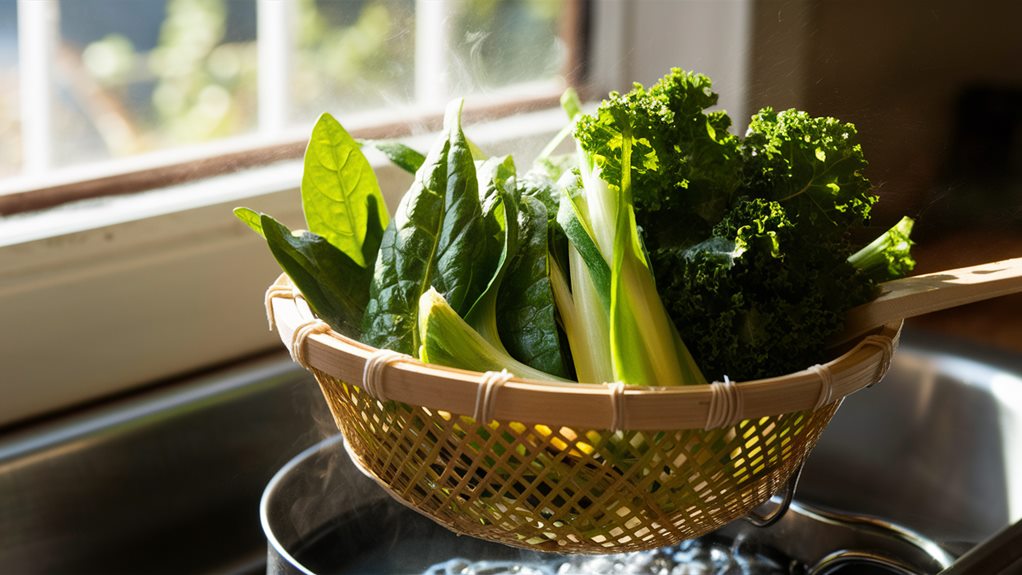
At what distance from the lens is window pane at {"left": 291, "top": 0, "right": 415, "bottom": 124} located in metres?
1.15

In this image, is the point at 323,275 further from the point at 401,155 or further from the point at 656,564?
the point at 656,564

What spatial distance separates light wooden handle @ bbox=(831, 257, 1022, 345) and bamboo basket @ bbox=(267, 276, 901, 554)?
12 millimetres

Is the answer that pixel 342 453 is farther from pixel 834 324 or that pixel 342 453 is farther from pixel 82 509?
pixel 834 324

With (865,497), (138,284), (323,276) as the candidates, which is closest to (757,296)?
(323,276)

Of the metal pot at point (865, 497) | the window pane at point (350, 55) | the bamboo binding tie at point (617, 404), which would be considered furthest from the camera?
the window pane at point (350, 55)

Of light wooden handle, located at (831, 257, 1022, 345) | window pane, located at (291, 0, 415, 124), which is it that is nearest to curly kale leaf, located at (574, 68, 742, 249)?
light wooden handle, located at (831, 257, 1022, 345)

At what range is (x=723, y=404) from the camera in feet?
1.71

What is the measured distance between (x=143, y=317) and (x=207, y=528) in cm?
23

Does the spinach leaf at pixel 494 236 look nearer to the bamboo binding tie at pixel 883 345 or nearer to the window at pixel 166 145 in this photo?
the bamboo binding tie at pixel 883 345

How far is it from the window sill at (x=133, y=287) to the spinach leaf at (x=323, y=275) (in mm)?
341

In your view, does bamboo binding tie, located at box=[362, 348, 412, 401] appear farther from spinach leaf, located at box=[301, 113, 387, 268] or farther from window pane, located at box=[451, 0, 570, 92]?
window pane, located at box=[451, 0, 570, 92]

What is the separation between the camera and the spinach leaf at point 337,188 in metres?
0.70

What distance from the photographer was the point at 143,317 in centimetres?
101

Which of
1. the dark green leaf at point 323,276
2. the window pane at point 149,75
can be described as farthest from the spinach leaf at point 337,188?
the window pane at point 149,75
